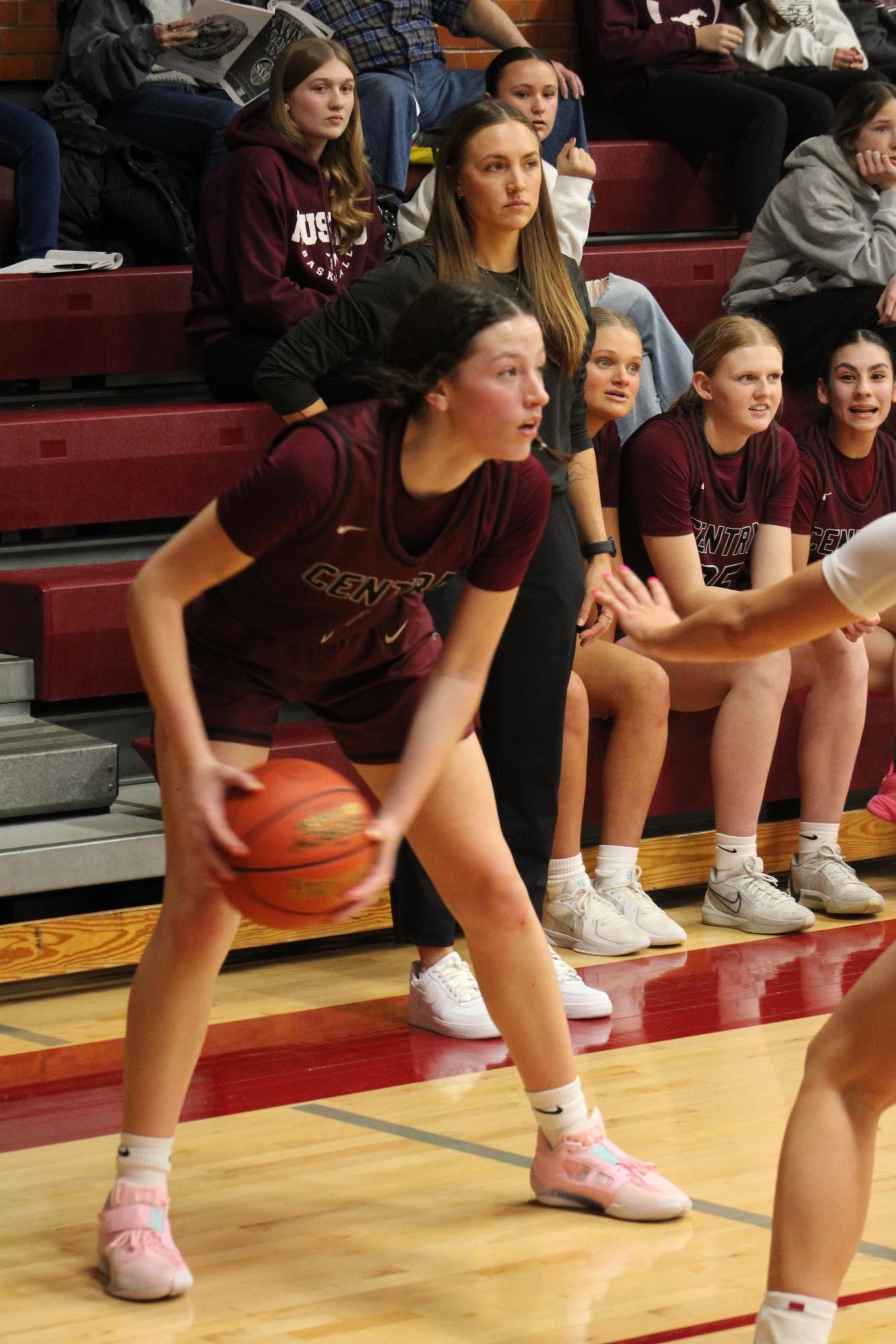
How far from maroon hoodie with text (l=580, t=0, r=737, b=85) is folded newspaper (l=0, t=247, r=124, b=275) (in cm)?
217

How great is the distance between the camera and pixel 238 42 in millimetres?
5727

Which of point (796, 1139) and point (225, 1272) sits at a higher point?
point (796, 1139)

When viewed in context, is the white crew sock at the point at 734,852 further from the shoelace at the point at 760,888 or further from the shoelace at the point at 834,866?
Answer: the shoelace at the point at 834,866

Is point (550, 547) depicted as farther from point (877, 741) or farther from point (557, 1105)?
point (877, 741)

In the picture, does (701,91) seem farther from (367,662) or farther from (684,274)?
(367,662)

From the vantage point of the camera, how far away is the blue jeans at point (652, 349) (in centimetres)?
515

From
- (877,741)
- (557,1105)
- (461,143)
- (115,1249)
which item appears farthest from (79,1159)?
(877,741)

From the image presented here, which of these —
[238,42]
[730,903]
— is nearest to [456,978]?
[730,903]

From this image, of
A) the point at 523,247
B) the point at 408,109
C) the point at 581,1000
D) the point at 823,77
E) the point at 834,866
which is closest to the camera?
the point at 523,247

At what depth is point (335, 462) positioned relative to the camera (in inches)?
91.0

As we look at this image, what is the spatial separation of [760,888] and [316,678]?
7.16 ft

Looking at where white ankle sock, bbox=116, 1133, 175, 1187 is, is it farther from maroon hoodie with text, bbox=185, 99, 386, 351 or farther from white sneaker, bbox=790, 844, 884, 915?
maroon hoodie with text, bbox=185, 99, 386, 351

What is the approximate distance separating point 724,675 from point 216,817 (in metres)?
2.54

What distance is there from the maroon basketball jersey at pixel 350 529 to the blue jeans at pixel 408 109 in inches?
135
